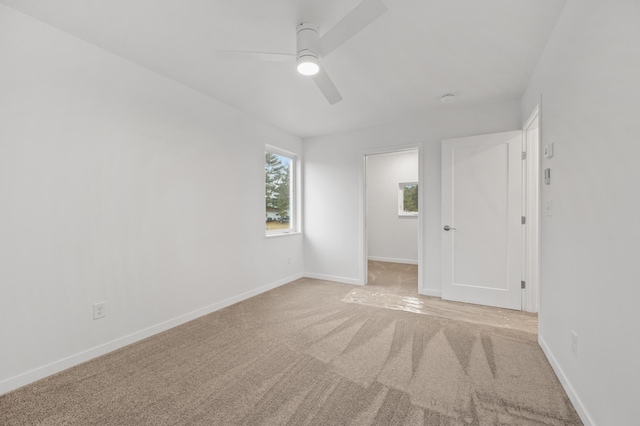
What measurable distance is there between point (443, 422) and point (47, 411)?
2227 mm

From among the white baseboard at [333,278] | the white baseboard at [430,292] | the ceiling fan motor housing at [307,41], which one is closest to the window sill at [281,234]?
the white baseboard at [333,278]

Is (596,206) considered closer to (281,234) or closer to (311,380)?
(311,380)

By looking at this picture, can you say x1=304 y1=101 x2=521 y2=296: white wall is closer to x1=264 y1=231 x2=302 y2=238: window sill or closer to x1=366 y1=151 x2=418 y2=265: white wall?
x1=264 y1=231 x2=302 y2=238: window sill

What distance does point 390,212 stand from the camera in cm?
636

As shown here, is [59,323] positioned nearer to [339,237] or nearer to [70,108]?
[70,108]

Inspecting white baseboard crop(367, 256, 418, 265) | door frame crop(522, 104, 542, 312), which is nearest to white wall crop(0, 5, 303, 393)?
door frame crop(522, 104, 542, 312)

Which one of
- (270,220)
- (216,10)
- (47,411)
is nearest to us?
(47,411)

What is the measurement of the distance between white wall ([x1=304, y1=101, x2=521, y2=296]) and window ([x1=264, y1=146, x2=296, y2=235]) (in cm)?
26

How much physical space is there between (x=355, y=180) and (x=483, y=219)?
5.91 feet

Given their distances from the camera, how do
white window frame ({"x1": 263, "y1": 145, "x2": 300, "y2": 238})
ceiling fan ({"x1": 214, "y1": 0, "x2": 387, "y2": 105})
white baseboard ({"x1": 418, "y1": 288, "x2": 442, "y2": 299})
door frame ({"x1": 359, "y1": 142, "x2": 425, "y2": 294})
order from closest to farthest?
1. ceiling fan ({"x1": 214, "y1": 0, "x2": 387, "y2": 105})
2. white baseboard ({"x1": 418, "y1": 288, "x2": 442, "y2": 299})
3. door frame ({"x1": 359, "y1": 142, "x2": 425, "y2": 294})
4. white window frame ({"x1": 263, "y1": 145, "x2": 300, "y2": 238})

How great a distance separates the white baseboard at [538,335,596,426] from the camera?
1.46 m

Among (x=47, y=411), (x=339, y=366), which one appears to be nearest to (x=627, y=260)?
(x=339, y=366)

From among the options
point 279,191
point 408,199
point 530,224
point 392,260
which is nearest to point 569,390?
point 530,224

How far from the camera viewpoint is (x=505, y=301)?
323cm
